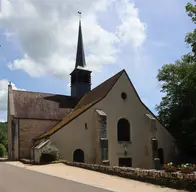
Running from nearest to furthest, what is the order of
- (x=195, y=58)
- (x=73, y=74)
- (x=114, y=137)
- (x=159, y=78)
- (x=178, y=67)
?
(x=195, y=58), (x=114, y=137), (x=178, y=67), (x=159, y=78), (x=73, y=74)

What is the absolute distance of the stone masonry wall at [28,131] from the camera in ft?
82.3

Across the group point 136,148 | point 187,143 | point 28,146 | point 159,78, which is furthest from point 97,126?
point 159,78

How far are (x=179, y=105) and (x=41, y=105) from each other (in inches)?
558

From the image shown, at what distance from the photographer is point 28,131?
83.9ft

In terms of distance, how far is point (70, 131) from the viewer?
22078 mm

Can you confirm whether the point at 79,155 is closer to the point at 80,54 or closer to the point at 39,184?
the point at 39,184

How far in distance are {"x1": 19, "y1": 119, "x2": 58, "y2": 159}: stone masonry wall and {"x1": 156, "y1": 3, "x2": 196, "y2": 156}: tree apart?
12.5 metres

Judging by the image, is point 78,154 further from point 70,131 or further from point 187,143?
point 187,143

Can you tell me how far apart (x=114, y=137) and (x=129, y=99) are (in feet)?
13.2

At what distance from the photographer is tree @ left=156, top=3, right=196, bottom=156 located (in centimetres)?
2464

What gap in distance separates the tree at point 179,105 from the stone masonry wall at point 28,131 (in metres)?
12.5

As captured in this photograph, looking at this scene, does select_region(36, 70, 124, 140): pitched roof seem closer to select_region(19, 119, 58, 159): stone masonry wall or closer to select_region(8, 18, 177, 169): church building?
select_region(8, 18, 177, 169): church building

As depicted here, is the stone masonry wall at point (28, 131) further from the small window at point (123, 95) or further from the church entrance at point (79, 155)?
the small window at point (123, 95)

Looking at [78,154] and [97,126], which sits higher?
[97,126]
